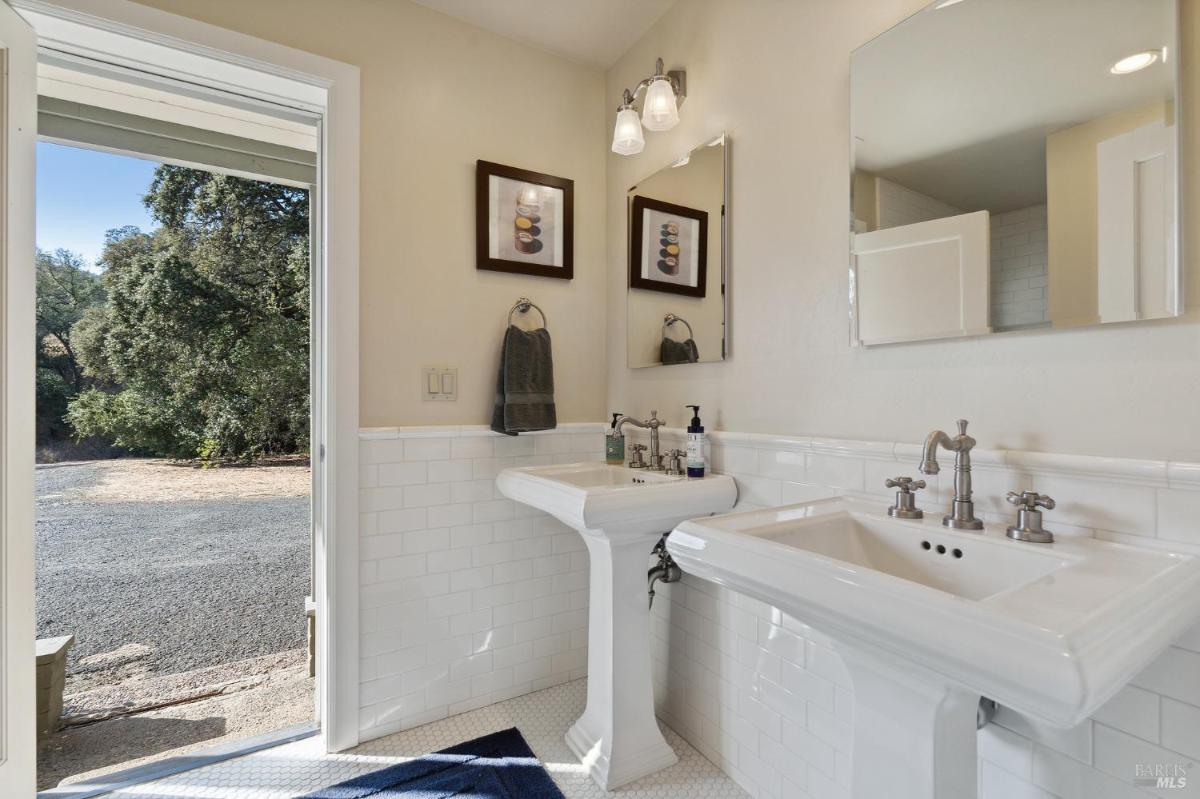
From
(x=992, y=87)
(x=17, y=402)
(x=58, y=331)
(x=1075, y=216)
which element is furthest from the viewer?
(x=58, y=331)

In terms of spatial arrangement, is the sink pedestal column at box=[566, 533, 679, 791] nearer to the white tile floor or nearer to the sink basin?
the white tile floor

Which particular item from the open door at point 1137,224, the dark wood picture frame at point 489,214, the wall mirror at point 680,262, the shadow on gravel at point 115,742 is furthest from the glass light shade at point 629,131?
the shadow on gravel at point 115,742

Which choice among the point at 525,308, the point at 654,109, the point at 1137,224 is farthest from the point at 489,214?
the point at 1137,224

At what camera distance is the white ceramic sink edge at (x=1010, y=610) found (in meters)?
0.57

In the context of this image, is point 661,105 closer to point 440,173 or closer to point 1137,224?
point 440,173

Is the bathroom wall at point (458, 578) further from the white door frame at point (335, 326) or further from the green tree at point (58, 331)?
the green tree at point (58, 331)

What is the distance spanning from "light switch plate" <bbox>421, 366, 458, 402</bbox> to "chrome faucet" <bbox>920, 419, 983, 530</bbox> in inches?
57.5

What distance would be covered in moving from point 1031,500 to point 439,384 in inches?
64.7

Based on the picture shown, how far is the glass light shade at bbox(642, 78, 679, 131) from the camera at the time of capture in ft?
5.72

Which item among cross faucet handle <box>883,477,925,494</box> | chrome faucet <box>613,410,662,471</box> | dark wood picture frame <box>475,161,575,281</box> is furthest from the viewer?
dark wood picture frame <box>475,161,575,281</box>

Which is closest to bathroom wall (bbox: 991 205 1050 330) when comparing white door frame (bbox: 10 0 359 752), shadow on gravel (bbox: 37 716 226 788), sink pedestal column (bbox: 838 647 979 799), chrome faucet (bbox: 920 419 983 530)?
chrome faucet (bbox: 920 419 983 530)

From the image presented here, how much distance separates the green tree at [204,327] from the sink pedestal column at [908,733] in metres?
1.90

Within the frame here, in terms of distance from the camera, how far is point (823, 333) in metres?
1.39

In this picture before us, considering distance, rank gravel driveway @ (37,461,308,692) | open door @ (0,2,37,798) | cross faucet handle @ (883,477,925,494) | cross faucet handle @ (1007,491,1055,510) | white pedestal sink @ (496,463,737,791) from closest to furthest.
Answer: cross faucet handle @ (1007,491,1055,510) → cross faucet handle @ (883,477,925,494) → open door @ (0,2,37,798) → white pedestal sink @ (496,463,737,791) → gravel driveway @ (37,461,308,692)
